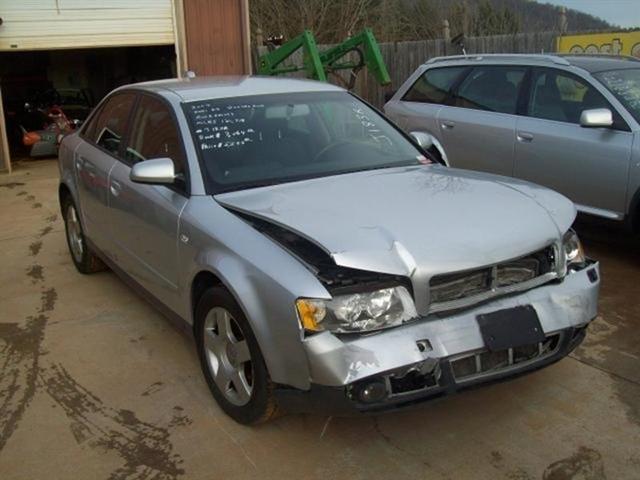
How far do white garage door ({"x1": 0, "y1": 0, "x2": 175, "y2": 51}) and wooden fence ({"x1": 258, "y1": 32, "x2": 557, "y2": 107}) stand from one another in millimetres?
3382

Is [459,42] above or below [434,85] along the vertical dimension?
above

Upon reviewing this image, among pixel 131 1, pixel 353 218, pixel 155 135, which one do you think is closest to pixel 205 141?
pixel 155 135

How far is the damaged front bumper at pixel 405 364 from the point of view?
2.71 meters

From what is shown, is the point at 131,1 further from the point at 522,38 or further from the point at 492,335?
the point at 492,335

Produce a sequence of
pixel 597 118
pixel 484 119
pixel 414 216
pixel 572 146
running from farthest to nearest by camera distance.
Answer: pixel 484 119 → pixel 572 146 → pixel 597 118 → pixel 414 216

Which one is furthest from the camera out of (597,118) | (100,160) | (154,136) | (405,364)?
(597,118)

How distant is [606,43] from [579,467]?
1044cm

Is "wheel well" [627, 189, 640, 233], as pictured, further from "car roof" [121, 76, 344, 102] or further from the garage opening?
the garage opening

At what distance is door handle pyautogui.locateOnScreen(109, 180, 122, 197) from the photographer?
4.53 meters

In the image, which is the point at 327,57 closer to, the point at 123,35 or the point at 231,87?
the point at 123,35

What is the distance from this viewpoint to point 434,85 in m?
7.39

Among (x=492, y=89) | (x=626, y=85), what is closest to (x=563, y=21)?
(x=492, y=89)

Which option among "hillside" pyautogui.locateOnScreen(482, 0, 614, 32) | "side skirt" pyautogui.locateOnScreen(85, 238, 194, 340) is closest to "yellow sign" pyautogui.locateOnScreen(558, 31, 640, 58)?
"hillside" pyautogui.locateOnScreen(482, 0, 614, 32)

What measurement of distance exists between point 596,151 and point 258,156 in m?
3.08
